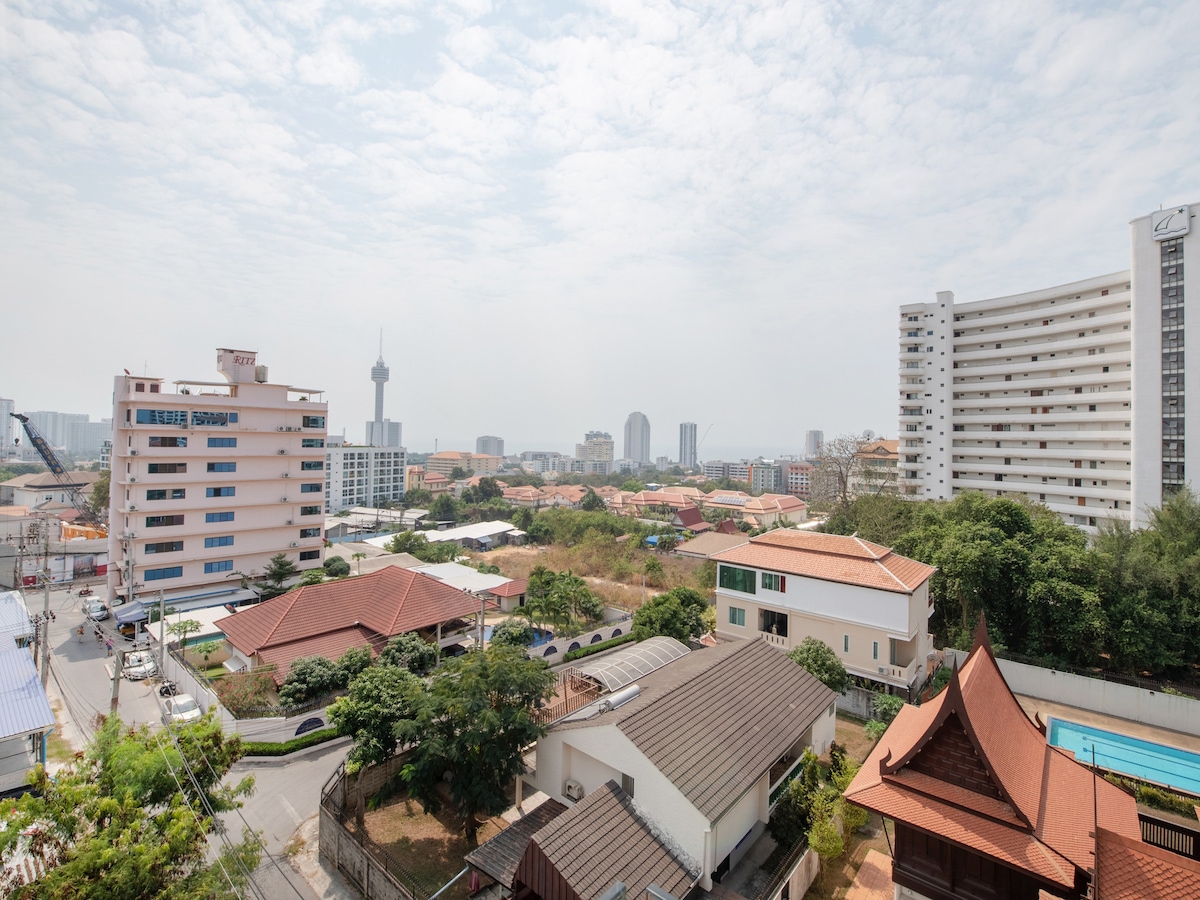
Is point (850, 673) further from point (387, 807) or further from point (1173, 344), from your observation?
point (1173, 344)

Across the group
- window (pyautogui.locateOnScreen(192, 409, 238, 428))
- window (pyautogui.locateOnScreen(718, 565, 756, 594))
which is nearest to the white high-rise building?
window (pyautogui.locateOnScreen(718, 565, 756, 594))

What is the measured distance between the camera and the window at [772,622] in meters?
21.0

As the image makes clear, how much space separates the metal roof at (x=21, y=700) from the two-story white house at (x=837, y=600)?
2005 centimetres

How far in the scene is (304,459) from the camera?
33531 millimetres

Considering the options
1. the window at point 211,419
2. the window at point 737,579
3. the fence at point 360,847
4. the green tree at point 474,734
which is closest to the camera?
the fence at point 360,847

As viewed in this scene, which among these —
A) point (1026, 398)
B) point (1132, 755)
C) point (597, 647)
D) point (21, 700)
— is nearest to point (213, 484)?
point (21, 700)

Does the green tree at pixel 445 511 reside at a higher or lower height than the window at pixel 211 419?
lower

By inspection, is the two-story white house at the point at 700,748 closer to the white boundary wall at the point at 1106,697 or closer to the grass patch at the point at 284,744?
the grass patch at the point at 284,744

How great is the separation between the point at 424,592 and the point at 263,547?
48.8ft

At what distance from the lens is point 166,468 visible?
28938 mm

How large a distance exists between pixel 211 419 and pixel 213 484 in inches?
138

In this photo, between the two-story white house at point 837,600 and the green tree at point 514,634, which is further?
the green tree at point 514,634

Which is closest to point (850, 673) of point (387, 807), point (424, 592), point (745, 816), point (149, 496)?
point (745, 816)

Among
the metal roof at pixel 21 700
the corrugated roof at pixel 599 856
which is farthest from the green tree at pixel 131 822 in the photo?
the metal roof at pixel 21 700
